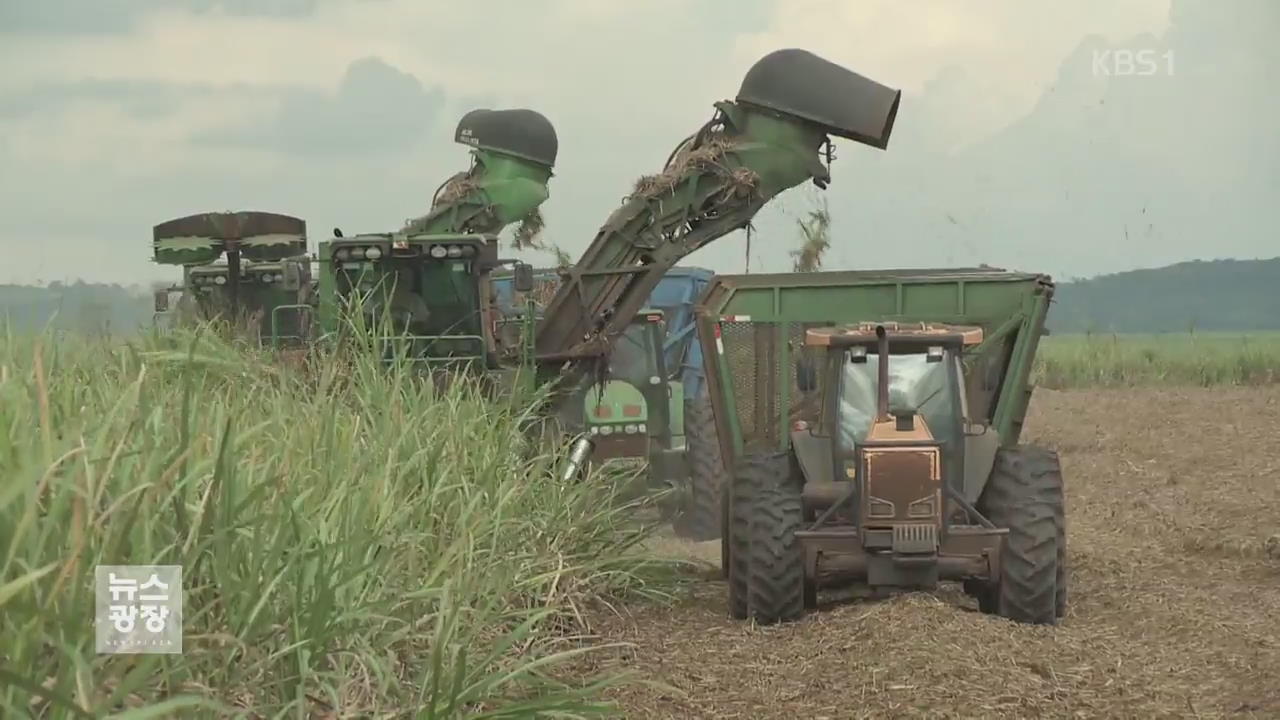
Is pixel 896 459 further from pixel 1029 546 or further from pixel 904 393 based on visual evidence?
pixel 1029 546

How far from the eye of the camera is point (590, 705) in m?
5.20

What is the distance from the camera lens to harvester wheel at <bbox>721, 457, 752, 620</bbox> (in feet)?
27.8

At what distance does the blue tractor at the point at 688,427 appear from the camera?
13414 mm

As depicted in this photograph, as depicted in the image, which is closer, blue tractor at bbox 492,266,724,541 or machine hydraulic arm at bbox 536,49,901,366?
machine hydraulic arm at bbox 536,49,901,366

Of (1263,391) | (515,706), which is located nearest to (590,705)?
(515,706)

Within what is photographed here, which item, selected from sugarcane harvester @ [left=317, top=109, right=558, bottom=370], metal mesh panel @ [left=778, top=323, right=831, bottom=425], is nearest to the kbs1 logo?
metal mesh panel @ [left=778, top=323, right=831, bottom=425]

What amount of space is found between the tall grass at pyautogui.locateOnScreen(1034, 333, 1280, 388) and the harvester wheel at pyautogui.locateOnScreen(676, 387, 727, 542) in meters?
15.1

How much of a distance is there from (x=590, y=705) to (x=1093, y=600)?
A: 189 inches

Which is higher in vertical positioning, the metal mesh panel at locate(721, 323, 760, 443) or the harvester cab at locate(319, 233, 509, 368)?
the harvester cab at locate(319, 233, 509, 368)

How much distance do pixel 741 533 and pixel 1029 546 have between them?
1473 millimetres

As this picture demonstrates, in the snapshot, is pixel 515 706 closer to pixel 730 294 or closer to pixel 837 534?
pixel 837 534

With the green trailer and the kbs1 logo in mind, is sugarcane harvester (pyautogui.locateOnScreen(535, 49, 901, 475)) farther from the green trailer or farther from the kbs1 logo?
the kbs1 logo

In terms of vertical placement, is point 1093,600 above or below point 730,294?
below

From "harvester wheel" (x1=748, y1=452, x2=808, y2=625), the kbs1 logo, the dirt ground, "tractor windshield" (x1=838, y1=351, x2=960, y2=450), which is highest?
"tractor windshield" (x1=838, y1=351, x2=960, y2=450)
